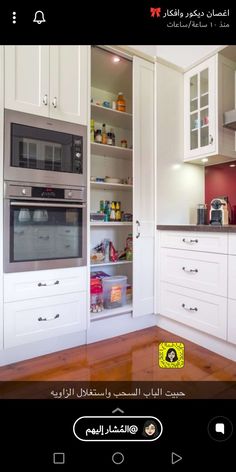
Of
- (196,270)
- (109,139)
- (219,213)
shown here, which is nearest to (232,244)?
(196,270)

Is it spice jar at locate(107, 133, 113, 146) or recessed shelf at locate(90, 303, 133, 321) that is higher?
spice jar at locate(107, 133, 113, 146)

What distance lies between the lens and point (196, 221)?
187 cm

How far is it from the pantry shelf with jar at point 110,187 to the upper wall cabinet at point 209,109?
0.41 m

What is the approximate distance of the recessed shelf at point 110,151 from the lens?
5.34 feet

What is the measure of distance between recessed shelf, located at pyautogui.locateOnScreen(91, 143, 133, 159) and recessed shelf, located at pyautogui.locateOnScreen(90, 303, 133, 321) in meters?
1.01

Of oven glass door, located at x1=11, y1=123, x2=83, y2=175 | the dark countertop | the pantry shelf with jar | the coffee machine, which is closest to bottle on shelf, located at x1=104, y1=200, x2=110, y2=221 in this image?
the pantry shelf with jar

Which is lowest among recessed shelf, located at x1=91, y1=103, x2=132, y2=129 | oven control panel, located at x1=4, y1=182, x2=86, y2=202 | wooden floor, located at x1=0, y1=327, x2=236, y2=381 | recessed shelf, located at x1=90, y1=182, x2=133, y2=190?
wooden floor, located at x1=0, y1=327, x2=236, y2=381

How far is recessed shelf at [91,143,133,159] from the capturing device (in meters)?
1.63

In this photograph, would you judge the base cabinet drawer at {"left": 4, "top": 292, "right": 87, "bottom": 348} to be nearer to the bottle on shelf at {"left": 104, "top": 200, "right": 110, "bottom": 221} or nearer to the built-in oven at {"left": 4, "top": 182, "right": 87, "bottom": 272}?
the built-in oven at {"left": 4, "top": 182, "right": 87, "bottom": 272}

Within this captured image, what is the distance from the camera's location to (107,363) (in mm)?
1140

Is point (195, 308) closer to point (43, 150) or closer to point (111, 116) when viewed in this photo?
point (43, 150)

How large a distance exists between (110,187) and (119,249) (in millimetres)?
477

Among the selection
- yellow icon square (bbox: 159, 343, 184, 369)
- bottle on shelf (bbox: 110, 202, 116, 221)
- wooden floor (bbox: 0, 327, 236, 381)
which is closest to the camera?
yellow icon square (bbox: 159, 343, 184, 369)
